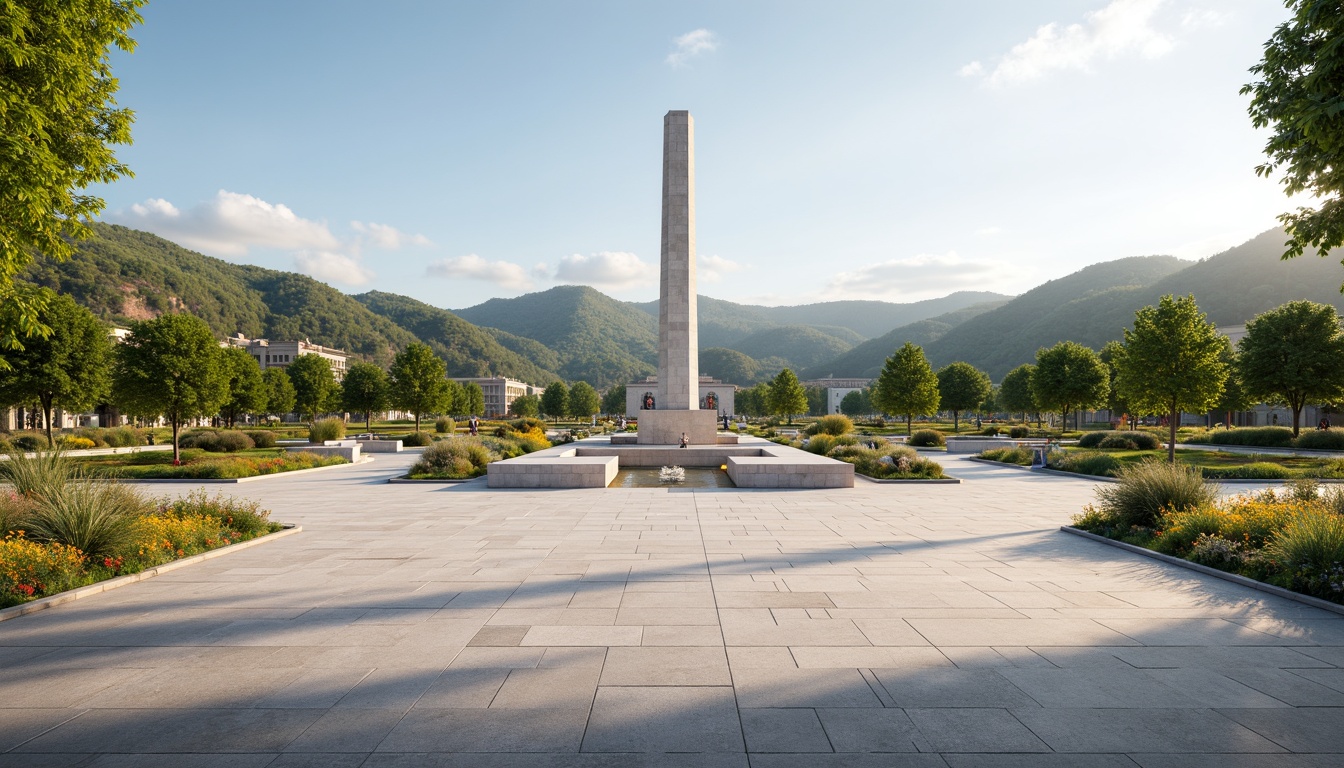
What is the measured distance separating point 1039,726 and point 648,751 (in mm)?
2701

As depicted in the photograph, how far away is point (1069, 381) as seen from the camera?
161 ft

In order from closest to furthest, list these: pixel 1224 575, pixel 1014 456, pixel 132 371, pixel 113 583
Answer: pixel 113 583
pixel 1224 575
pixel 132 371
pixel 1014 456

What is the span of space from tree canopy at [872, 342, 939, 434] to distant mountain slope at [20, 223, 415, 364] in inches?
3724

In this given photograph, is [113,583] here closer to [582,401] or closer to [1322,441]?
[1322,441]

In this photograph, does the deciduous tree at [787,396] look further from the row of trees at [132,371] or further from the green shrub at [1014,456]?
the green shrub at [1014,456]

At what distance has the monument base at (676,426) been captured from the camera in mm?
29625

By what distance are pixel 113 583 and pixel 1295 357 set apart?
49.8 metres

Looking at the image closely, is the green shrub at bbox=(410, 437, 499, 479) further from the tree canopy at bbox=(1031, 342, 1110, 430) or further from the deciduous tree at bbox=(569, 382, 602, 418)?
the deciduous tree at bbox=(569, 382, 602, 418)

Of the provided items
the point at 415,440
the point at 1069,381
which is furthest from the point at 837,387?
the point at 415,440

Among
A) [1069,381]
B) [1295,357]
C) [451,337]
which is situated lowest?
[1069,381]

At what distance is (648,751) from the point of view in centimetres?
388

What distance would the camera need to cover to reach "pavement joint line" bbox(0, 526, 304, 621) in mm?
6840

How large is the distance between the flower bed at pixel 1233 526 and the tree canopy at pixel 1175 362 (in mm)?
16652

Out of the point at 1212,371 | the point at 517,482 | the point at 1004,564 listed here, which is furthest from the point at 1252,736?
the point at 1212,371
